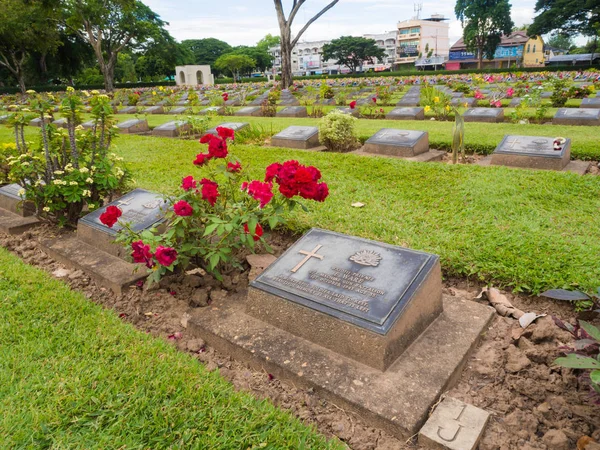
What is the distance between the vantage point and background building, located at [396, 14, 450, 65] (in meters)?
90.9

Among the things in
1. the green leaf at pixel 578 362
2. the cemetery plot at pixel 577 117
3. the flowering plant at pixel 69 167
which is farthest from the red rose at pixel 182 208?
the cemetery plot at pixel 577 117

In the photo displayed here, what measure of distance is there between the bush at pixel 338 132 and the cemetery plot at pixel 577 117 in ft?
15.2

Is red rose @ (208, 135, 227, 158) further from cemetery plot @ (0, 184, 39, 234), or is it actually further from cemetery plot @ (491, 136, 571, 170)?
cemetery plot @ (491, 136, 571, 170)

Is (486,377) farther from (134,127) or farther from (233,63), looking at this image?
(233,63)

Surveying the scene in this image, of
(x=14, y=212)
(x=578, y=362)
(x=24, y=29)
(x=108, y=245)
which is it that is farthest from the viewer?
(x=24, y=29)

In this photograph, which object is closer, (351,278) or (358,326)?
(358,326)

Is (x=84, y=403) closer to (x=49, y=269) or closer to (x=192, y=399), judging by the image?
(x=192, y=399)

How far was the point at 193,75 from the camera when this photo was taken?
4075 cm

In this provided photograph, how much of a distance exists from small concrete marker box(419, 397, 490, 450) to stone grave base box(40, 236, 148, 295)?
6.65 ft

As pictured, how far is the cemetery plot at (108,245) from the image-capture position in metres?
3.16

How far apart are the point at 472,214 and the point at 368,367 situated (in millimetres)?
2182

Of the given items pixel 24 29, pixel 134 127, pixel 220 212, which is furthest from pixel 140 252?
pixel 24 29

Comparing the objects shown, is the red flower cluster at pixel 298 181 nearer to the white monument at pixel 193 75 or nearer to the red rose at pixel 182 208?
the red rose at pixel 182 208

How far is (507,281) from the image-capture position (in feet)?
9.28
